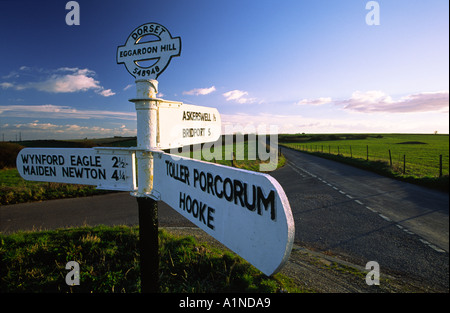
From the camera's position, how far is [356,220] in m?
6.85

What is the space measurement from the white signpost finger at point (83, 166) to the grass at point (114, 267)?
5.66 feet

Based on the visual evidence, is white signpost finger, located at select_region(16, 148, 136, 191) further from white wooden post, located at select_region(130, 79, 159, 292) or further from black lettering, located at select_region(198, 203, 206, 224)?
black lettering, located at select_region(198, 203, 206, 224)

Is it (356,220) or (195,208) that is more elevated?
(195,208)

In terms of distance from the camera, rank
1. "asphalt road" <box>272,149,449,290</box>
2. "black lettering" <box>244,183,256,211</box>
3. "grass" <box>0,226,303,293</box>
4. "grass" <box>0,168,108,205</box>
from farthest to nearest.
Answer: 1. "grass" <box>0,168,108,205</box>
2. "asphalt road" <box>272,149,449,290</box>
3. "grass" <box>0,226,303,293</box>
4. "black lettering" <box>244,183,256,211</box>

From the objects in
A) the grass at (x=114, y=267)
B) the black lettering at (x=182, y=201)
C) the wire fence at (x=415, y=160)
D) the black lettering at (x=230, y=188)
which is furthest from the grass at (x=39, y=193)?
the wire fence at (x=415, y=160)

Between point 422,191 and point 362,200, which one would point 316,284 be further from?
point 422,191

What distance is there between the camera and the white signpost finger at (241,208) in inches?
28.7

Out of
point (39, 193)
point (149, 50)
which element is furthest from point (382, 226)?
point (39, 193)

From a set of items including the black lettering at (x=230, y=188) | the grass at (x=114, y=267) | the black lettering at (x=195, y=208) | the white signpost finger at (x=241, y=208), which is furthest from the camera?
the grass at (x=114, y=267)

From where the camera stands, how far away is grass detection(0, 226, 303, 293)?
10.2 ft

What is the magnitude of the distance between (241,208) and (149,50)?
Result: 167 cm

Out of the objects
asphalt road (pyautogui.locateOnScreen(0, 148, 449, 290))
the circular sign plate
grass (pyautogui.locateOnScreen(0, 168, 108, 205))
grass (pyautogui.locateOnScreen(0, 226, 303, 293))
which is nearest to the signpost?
the circular sign plate

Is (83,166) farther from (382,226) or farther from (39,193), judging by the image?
(39,193)

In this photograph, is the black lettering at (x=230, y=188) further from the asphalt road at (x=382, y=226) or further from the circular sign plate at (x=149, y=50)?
the asphalt road at (x=382, y=226)
